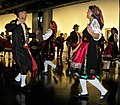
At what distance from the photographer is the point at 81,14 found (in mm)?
14430

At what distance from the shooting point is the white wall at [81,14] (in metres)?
12.6

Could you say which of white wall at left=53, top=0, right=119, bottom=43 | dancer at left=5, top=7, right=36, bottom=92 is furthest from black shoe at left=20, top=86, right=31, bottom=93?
white wall at left=53, top=0, right=119, bottom=43

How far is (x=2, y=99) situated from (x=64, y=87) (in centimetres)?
142

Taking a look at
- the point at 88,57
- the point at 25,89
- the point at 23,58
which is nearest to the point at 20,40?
the point at 23,58

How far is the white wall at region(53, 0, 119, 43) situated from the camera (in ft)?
41.5

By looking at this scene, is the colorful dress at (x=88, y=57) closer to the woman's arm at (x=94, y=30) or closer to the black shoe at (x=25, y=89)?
the woman's arm at (x=94, y=30)

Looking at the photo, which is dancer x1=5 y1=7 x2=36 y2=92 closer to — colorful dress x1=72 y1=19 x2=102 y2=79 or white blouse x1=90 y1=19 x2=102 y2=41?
colorful dress x1=72 y1=19 x2=102 y2=79

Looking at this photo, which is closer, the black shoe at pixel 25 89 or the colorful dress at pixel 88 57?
the colorful dress at pixel 88 57

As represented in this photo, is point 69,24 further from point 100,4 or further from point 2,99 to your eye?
point 2,99

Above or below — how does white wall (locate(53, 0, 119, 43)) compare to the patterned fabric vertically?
above

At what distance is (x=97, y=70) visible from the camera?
4.16 metres

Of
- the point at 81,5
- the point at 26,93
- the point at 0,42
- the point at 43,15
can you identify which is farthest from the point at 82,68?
the point at 43,15

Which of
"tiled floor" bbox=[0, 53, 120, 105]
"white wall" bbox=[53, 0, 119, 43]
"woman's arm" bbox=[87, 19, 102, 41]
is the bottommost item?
"tiled floor" bbox=[0, 53, 120, 105]

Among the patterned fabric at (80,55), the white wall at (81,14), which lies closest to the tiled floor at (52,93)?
the patterned fabric at (80,55)
